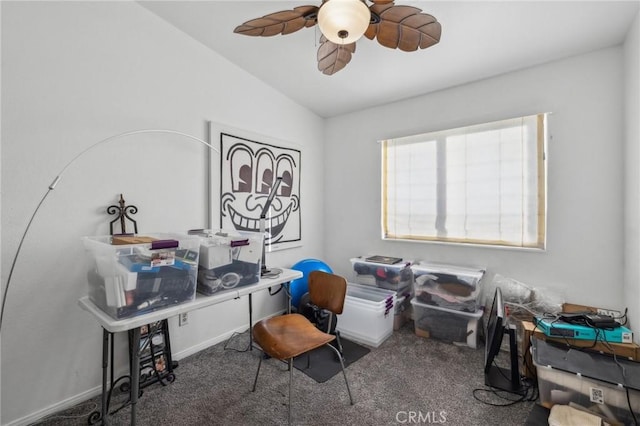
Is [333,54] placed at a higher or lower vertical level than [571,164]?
higher

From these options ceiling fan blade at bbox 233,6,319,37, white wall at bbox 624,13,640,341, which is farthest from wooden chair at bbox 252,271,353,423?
white wall at bbox 624,13,640,341

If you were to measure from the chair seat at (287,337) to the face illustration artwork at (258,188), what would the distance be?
1048mm

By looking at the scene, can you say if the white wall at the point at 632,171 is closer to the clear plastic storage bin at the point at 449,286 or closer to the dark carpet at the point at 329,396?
the clear plastic storage bin at the point at 449,286

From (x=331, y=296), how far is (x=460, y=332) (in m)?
1.39

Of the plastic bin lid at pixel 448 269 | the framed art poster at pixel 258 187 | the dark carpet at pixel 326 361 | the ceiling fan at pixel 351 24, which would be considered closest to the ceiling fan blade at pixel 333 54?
the ceiling fan at pixel 351 24

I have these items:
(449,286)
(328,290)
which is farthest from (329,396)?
(449,286)

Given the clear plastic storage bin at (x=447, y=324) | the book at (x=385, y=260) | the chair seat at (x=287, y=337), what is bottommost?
Answer: the clear plastic storage bin at (x=447, y=324)

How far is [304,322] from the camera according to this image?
1.93 metres

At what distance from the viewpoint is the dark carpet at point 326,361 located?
6.70 feet

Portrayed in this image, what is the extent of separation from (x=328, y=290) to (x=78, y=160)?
1.85 meters

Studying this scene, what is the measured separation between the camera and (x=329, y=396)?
71.0 inches

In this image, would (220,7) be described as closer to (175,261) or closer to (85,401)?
(175,261)

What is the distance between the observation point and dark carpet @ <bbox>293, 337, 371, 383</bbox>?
2.04 meters

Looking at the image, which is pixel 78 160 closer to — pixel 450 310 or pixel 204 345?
pixel 204 345
